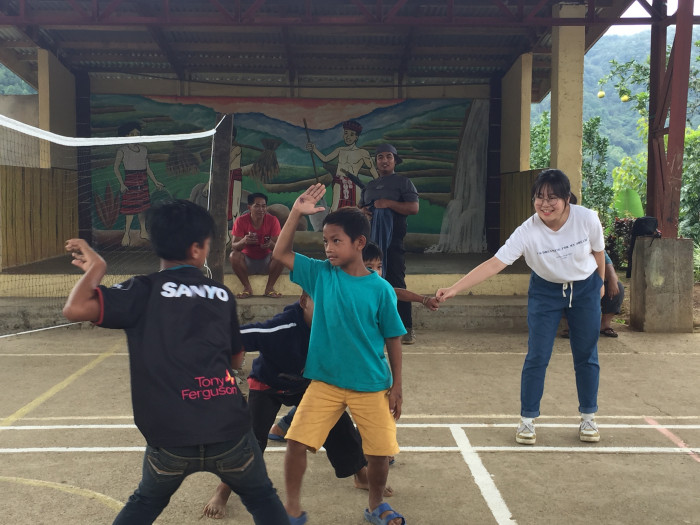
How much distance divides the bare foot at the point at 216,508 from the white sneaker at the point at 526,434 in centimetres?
203

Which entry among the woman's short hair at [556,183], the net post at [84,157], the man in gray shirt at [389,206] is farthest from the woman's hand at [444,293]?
the net post at [84,157]

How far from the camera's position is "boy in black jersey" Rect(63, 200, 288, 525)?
2.51m

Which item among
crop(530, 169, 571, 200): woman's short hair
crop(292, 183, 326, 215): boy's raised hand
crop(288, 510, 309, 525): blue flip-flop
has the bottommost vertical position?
crop(288, 510, 309, 525): blue flip-flop

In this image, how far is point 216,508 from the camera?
3.59 m

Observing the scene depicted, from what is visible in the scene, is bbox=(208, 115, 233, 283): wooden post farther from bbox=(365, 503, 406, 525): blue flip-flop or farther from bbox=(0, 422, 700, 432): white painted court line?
bbox=(365, 503, 406, 525): blue flip-flop

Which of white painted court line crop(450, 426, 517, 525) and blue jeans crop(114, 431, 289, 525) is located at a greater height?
blue jeans crop(114, 431, 289, 525)

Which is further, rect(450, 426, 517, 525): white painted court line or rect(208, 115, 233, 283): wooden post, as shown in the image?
rect(208, 115, 233, 283): wooden post

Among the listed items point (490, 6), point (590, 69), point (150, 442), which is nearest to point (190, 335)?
point (150, 442)

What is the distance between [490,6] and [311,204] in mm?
9693

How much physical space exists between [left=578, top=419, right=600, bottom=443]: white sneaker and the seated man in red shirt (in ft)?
16.7

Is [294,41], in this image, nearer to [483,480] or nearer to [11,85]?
[483,480]

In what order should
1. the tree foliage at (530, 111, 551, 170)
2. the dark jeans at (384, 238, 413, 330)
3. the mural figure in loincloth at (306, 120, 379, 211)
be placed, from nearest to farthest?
the dark jeans at (384, 238, 413, 330), the mural figure in loincloth at (306, 120, 379, 211), the tree foliage at (530, 111, 551, 170)

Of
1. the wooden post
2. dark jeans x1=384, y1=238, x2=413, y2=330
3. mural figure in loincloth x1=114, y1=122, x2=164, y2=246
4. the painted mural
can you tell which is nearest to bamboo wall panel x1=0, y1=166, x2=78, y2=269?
mural figure in loincloth x1=114, y1=122, x2=164, y2=246

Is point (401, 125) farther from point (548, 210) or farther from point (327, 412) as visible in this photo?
point (327, 412)
